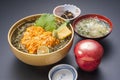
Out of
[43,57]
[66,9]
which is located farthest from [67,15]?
[43,57]

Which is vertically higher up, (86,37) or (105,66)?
(86,37)

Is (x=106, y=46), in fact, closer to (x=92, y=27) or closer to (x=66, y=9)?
(x=92, y=27)

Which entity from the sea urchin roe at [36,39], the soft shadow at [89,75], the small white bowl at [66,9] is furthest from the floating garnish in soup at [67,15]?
the soft shadow at [89,75]

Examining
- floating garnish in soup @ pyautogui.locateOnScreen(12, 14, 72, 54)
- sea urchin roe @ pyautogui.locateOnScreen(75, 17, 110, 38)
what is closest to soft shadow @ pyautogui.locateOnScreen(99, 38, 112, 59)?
sea urchin roe @ pyautogui.locateOnScreen(75, 17, 110, 38)

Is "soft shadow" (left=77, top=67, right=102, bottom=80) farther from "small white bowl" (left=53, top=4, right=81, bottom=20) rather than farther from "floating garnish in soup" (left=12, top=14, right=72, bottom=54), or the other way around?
"small white bowl" (left=53, top=4, right=81, bottom=20)
